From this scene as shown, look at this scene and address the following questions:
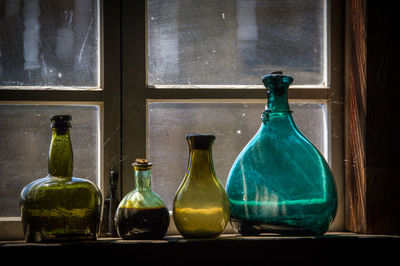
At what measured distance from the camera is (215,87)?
1.00 meters

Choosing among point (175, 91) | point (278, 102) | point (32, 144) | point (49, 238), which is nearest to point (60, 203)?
point (49, 238)

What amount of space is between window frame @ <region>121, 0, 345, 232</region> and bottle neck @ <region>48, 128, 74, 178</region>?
6.5 inches

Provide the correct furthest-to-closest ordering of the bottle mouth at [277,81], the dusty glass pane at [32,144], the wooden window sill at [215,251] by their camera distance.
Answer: the dusty glass pane at [32,144]
the bottle mouth at [277,81]
the wooden window sill at [215,251]

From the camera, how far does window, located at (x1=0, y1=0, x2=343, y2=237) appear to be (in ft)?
3.19

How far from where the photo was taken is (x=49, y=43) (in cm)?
98

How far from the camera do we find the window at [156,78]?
974mm

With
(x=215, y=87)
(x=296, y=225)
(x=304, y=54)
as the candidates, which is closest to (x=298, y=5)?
(x=304, y=54)

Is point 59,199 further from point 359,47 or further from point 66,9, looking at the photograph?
point 359,47

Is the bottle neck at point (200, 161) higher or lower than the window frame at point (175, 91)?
lower

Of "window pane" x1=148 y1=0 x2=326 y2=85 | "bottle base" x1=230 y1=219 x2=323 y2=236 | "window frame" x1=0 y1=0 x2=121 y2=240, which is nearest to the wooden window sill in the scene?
"bottle base" x1=230 y1=219 x2=323 y2=236

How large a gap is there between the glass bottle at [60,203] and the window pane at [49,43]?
A: 8.0 inches

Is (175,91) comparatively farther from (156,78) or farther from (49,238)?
(49,238)

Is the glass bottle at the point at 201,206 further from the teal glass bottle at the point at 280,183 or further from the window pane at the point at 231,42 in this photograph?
the window pane at the point at 231,42

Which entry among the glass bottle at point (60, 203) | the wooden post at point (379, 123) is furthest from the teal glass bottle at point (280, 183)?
the glass bottle at point (60, 203)
